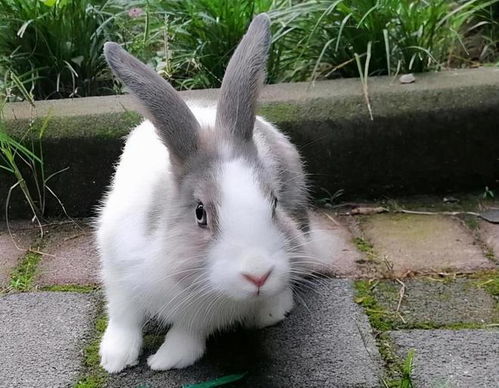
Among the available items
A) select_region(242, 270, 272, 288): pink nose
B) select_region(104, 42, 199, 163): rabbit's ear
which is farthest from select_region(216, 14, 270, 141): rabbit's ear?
select_region(242, 270, 272, 288): pink nose

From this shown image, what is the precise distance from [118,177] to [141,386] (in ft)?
2.51

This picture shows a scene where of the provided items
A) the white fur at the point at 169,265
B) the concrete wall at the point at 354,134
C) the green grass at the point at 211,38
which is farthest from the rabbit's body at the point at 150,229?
the green grass at the point at 211,38

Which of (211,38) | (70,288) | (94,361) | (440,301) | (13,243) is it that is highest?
(211,38)

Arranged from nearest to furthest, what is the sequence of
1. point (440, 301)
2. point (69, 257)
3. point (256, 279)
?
point (256, 279)
point (440, 301)
point (69, 257)

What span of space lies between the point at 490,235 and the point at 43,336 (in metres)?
1.88

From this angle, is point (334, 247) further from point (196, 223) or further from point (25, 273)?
point (25, 273)

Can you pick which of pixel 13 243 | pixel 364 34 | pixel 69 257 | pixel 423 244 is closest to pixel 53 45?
pixel 13 243

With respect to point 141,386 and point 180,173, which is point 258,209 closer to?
point 180,173

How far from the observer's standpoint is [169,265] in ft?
7.76

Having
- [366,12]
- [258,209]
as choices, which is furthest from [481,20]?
[258,209]

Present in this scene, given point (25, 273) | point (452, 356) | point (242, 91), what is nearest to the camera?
point (242, 91)

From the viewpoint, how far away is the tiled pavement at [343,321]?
256 cm

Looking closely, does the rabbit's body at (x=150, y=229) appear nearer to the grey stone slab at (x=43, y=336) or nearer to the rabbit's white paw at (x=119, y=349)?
the rabbit's white paw at (x=119, y=349)

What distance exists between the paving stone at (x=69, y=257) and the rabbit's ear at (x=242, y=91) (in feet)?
3.31
